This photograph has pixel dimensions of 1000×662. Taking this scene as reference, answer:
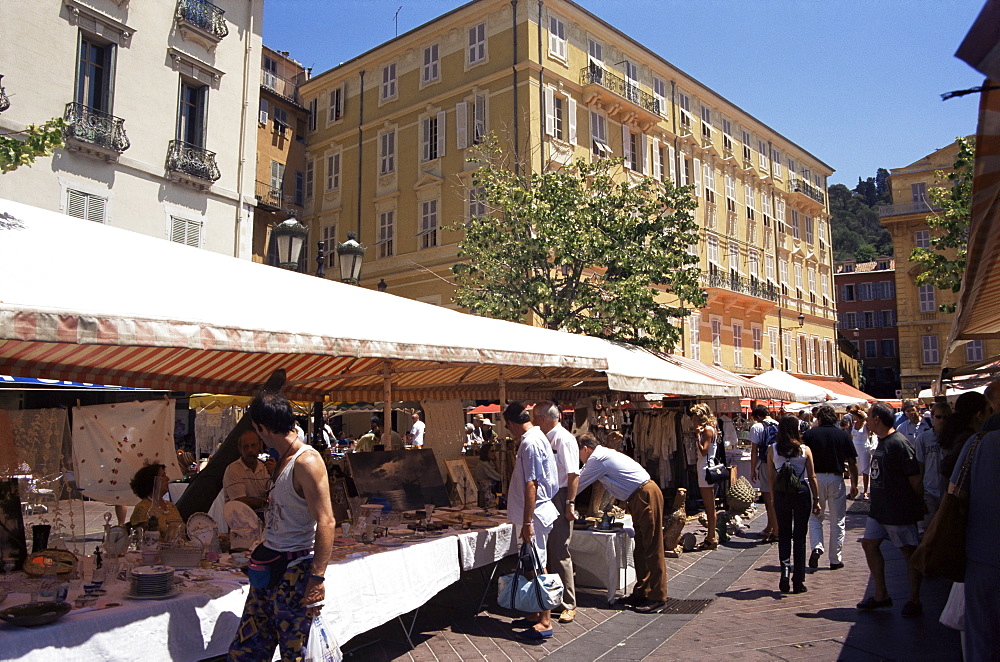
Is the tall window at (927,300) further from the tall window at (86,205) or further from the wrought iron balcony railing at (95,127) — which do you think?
the tall window at (86,205)

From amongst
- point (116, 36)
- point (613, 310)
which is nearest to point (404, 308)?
point (613, 310)

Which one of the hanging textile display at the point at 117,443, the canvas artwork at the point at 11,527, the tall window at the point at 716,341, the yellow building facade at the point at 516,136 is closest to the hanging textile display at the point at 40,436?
the hanging textile display at the point at 117,443

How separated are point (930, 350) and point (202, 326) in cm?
5103

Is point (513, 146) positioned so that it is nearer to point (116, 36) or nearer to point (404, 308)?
point (116, 36)

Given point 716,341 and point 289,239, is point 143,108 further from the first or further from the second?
point 716,341

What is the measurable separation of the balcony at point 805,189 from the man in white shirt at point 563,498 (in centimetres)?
4021

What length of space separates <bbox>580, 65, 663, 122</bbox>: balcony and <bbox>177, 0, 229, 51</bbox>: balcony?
503 inches

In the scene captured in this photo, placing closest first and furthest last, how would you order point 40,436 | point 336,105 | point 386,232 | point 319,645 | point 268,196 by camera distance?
point 319,645, point 40,436, point 386,232, point 268,196, point 336,105

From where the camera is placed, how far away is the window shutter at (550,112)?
83.6 feet

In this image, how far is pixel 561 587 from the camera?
240 inches

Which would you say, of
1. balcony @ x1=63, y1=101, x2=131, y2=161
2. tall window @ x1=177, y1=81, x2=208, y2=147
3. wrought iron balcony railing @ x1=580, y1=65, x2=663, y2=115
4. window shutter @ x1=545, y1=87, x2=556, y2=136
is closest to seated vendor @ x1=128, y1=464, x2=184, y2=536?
balcony @ x1=63, y1=101, x2=131, y2=161

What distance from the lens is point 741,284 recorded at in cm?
3625

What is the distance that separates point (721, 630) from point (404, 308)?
387 centimetres

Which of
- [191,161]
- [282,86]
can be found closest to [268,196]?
[282,86]
